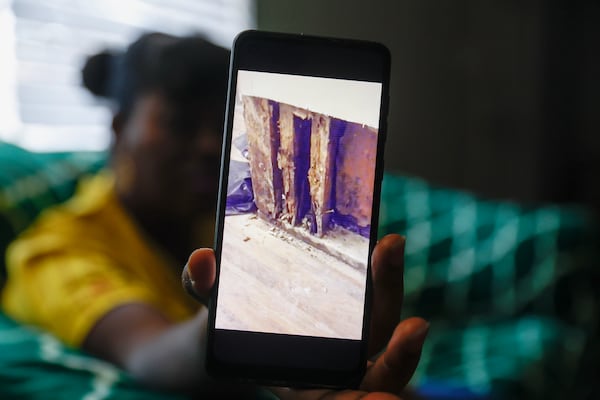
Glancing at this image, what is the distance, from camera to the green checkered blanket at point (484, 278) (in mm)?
752

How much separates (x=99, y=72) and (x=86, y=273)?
0.37 meters

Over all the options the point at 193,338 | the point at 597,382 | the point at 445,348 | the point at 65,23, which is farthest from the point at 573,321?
the point at 65,23

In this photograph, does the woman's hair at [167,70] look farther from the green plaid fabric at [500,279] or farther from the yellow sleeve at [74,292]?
the green plaid fabric at [500,279]

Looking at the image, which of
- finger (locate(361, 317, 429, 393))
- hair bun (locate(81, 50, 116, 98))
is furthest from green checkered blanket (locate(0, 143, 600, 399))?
finger (locate(361, 317, 429, 393))

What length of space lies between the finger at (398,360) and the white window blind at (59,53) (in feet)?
2.61

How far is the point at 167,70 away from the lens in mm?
602

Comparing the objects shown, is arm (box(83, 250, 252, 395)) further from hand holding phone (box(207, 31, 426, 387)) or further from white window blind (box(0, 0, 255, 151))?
white window blind (box(0, 0, 255, 151))

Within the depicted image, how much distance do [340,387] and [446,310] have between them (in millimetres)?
818

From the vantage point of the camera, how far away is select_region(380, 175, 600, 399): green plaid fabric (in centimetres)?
83

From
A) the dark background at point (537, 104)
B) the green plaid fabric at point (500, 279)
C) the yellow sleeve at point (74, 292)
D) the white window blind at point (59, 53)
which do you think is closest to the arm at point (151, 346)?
the yellow sleeve at point (74, 292)

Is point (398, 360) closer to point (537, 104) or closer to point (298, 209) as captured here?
point (298, 209)

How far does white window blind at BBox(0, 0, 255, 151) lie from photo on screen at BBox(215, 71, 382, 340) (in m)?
0.79

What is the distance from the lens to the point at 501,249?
103 cm

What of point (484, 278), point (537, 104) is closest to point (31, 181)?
point (484, 278)
